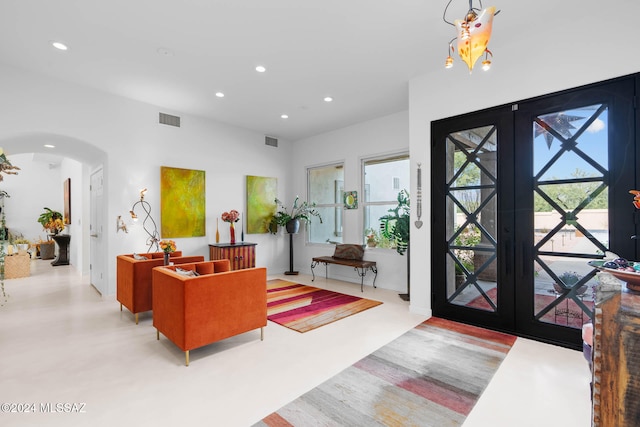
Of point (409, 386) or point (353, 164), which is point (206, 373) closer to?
point (409, 386)

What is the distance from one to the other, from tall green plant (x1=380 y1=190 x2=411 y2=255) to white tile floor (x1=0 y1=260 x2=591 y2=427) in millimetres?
1325

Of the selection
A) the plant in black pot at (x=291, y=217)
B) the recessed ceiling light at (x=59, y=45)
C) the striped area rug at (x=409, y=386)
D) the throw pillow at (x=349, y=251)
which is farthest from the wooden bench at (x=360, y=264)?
the recessed ceiling light at (x=59, y=45)

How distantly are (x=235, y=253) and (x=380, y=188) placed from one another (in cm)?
312

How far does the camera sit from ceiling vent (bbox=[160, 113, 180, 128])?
5.31m

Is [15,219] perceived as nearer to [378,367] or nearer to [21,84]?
[21,84]

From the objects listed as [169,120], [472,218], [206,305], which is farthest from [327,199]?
[206,305]

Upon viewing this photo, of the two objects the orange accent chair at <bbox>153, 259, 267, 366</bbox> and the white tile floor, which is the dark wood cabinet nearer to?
the white tile floor

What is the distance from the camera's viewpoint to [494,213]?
3537mm

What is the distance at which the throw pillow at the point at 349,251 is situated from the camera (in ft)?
19.5

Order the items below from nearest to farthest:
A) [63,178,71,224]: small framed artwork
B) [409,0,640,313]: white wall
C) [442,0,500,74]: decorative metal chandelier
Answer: [442,0,500,74]: decorative metal chandelier → [409,0,640,313]: white wall → [63,178,71,224]: small framed artwork

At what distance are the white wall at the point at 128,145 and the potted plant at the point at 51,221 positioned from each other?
Answer: 2823 mm

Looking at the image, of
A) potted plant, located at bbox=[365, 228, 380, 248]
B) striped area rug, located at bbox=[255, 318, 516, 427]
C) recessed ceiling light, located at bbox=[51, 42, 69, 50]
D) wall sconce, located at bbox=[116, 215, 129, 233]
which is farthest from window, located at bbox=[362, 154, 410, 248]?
recessed ceiling light, located at bbox=[51, 42, 69, 50]

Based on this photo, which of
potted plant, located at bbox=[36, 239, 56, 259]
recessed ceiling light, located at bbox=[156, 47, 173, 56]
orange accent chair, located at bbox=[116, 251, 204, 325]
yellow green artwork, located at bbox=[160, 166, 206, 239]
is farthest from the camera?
potted plant, located at bbox=[36, 239, 56, 259]

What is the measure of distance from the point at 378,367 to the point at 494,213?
88.4 inches
